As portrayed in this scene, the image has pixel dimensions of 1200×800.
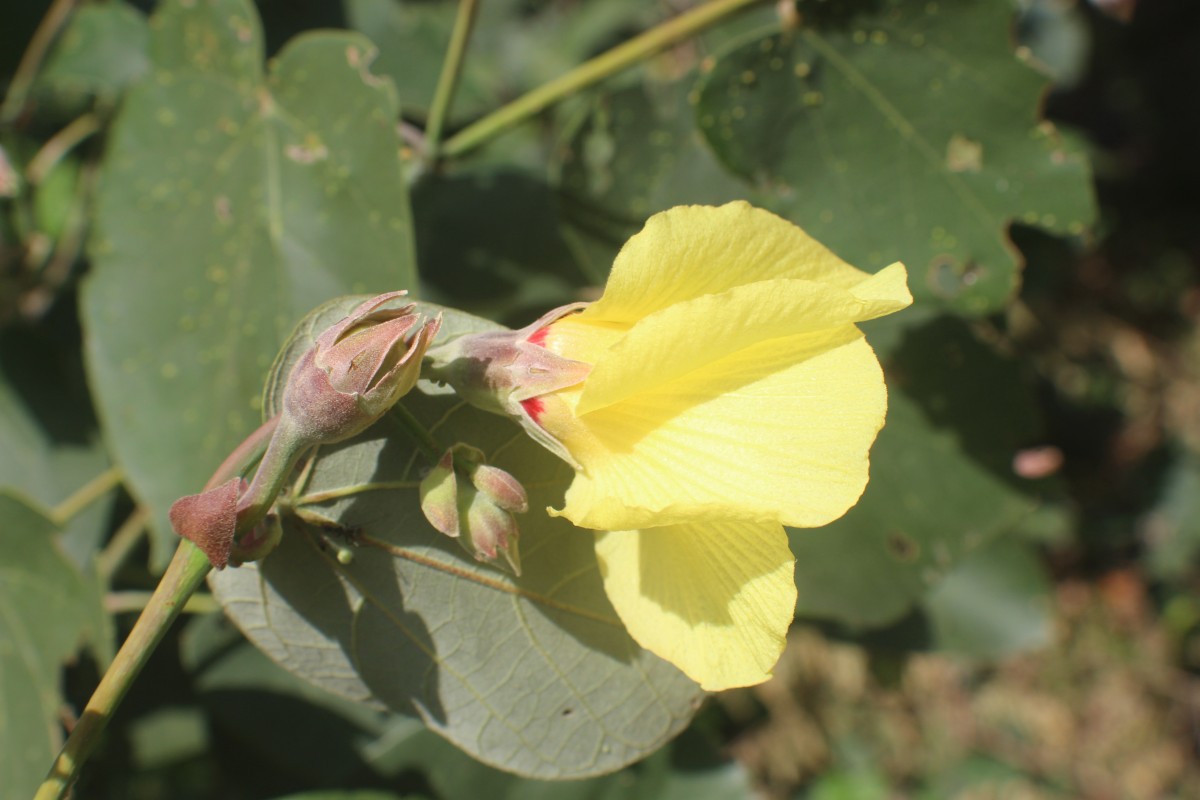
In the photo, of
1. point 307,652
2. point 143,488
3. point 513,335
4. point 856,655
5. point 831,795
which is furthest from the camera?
point 856,655

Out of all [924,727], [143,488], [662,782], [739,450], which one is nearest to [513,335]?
[739,450]

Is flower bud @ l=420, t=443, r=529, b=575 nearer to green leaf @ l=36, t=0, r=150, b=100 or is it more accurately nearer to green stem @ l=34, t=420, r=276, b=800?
green stem @ l=34, t=420, r=276, b=800

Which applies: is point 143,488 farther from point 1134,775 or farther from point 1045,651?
point 1134,775

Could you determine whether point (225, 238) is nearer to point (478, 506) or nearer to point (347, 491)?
point (347, 491)

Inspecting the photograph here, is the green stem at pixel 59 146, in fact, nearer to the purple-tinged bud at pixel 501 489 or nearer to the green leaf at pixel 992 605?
the purple-tinged bud at pixel 501 489

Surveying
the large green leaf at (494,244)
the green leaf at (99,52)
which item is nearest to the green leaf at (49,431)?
the green leaf at (99,52)

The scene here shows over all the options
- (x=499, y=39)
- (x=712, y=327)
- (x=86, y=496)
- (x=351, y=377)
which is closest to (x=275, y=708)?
(x=86, y=496)
